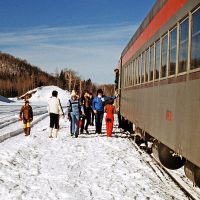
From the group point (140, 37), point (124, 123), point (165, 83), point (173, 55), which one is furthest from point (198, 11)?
point (124, 123)

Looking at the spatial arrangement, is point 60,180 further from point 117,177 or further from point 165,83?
point 165,83

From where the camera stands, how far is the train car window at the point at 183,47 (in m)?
6.04

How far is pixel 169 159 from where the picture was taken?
799 centimetres

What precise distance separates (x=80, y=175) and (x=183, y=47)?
3.42 m

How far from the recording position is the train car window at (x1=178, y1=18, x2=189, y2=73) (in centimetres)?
604

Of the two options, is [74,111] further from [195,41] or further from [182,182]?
[195,41]

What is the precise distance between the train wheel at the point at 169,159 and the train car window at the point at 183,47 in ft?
6.67

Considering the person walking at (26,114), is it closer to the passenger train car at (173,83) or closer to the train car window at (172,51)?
the passenger train car at (173,83)

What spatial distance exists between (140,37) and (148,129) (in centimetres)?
331

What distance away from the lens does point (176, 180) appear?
26.8 ft

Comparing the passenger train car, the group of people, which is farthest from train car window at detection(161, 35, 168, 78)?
the group of people

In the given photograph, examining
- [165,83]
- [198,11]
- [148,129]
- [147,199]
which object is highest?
[198,11]

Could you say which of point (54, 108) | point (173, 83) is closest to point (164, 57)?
point (173, 83)

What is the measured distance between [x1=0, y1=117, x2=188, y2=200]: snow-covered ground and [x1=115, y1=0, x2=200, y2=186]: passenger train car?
0.63 meters
